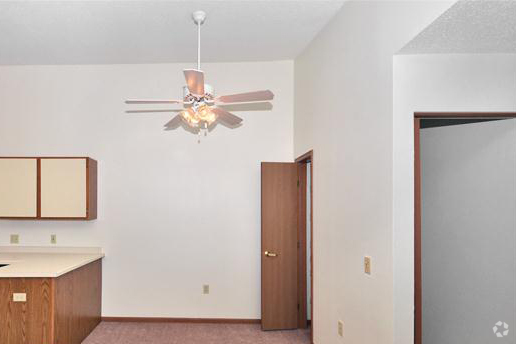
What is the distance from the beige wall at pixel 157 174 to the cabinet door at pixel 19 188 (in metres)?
0.38

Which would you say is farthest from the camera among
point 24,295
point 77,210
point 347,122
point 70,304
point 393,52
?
point 77,210

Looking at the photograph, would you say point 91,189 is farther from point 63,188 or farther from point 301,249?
point 301,249

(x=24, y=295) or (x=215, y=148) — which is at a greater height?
(x=215, y=148)

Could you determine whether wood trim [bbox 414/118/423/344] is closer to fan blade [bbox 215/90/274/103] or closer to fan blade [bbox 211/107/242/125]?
fan blade [bbox 215/90/274/103]

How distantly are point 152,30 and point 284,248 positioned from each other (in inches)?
111

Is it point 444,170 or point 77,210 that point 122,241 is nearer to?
point 77,210

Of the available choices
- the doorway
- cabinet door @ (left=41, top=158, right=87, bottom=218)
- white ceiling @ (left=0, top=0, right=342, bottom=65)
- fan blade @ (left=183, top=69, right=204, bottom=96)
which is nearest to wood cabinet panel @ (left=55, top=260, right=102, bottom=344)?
cabinet door @ (left=41, top=158, right=87, bottom=218)

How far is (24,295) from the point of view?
11.2 feet

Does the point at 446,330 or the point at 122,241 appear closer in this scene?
the point at 446,330

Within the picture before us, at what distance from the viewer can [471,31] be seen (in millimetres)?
1997

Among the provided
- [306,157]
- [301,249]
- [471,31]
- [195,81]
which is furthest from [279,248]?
[471,31]

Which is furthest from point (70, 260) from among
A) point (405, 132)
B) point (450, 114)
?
point (450, 114)

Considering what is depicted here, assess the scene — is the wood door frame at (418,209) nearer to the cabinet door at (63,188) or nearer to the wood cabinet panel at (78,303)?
the wood cabinet panel at (78,303)

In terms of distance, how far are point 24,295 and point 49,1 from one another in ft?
Answer: 8.53
